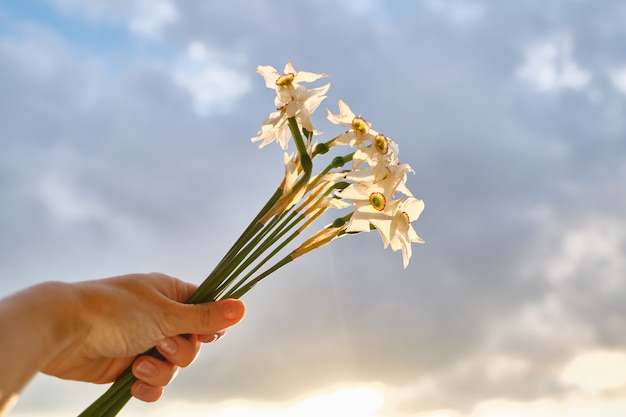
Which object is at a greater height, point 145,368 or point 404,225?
point 404,225

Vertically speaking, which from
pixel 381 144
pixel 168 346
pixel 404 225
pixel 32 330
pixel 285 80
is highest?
pixel 285 80

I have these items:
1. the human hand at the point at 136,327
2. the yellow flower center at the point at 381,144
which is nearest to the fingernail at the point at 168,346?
the human hand at the point at 136,327

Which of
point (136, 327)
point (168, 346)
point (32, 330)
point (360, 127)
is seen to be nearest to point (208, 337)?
point (168, 346)

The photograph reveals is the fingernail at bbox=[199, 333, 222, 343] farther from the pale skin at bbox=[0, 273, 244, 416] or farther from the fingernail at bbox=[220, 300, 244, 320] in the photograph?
the fingernail at bbox=[220, 300, 244, 320]

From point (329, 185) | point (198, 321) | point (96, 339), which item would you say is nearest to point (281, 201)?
point (329, 185)

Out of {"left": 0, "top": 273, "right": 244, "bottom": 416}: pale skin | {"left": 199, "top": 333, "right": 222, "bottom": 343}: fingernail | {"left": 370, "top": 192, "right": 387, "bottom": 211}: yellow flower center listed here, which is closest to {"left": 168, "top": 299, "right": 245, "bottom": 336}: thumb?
{"left": 0, "top": 273, "right": 244, "bottom": 416}: pale skin

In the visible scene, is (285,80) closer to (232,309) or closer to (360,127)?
(360,127)
